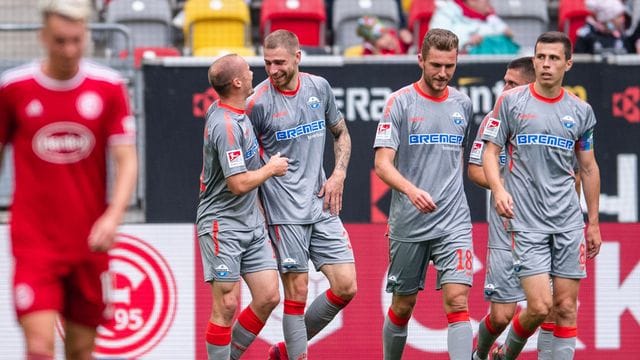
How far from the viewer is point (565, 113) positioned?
7410mm

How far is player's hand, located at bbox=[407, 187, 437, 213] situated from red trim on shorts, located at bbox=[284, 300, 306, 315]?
117 centimetres

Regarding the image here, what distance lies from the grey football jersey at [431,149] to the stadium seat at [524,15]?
488cm

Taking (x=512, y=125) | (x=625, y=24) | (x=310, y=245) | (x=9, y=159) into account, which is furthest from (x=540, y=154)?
(x=625, y=24)

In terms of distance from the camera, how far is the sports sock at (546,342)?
25.8 feet

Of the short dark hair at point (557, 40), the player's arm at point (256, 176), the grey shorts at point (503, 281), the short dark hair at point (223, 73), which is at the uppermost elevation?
the short dark hair at point (557, 40)

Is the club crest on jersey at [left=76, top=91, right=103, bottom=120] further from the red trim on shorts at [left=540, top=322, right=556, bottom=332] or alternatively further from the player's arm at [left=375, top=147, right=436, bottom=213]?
the red trim on shorts at [left=540, top=322, right=556, bottom=332]

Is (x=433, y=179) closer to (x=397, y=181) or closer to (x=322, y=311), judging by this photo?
(x=397, y=181)

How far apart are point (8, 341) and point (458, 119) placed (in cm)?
394

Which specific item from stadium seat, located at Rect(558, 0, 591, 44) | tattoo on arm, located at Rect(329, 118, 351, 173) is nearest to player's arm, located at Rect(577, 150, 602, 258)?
tattoo on arm, located at Rect(329, 118, 351, 173)

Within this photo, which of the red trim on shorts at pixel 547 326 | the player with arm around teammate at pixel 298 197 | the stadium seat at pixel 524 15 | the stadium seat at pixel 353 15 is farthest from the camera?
the stadium seat at pixel 353 15

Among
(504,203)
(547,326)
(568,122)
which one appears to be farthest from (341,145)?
(547,326)

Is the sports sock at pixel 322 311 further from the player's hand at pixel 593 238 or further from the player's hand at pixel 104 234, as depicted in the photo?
the player's hand at pixel 104 234

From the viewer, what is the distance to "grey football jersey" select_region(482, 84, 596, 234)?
24.2ft

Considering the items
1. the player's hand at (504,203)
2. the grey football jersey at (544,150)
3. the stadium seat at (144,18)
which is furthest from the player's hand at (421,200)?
the stadium seat at (144,18)
